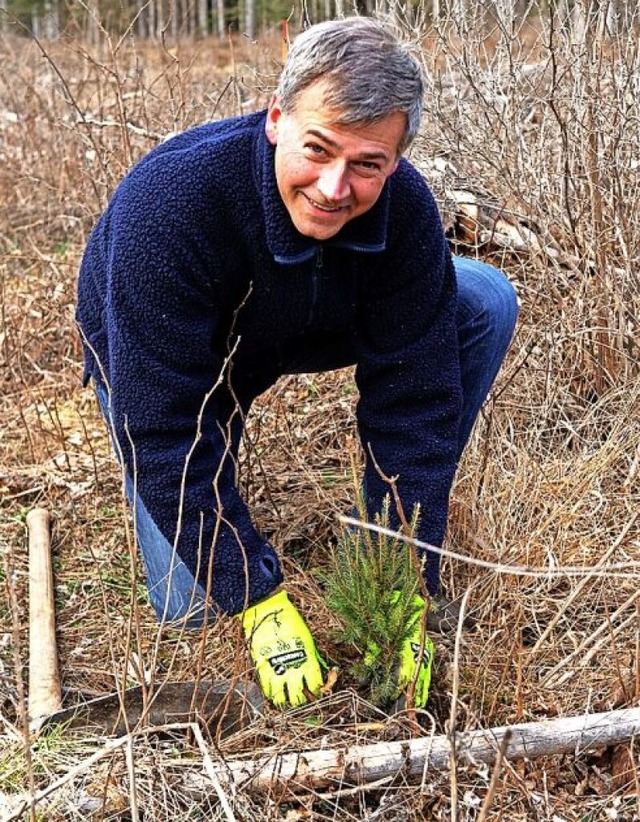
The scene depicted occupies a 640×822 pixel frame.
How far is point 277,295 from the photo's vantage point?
8.01 feet

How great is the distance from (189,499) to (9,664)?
2.66 ft

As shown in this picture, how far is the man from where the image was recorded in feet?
6.75

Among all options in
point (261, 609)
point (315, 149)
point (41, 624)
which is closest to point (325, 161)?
point (315, 149)

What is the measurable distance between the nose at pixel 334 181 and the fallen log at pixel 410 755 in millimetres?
1131

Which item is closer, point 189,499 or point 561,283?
point 189,499

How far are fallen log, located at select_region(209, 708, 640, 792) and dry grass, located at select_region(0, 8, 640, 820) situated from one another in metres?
0.05

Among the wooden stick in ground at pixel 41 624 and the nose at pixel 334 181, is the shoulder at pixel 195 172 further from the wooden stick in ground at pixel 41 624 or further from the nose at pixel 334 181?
the wooden stick in ground at pixel 41 624

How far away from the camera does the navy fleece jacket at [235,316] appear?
7.45 feet

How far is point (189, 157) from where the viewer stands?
2.30 m

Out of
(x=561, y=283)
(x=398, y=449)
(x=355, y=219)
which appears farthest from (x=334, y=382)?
(x=355, y=219)

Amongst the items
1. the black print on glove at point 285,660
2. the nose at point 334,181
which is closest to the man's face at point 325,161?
the nose at point 334,181

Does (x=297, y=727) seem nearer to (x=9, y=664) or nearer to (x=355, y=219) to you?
(x=9, y=664)

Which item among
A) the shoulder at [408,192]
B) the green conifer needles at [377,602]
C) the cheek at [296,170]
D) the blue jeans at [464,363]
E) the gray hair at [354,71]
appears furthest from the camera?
the blue jeans at [464,363]

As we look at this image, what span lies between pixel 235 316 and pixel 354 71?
0.67 meters
